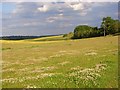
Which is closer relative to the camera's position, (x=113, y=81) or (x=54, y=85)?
(x=54, y=85)

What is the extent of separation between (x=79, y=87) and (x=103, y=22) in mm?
142398

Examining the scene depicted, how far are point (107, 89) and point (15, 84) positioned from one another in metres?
6.43

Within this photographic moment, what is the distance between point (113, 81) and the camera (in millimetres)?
19266

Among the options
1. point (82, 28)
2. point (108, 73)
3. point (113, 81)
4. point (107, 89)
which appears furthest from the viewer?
point (82, 28)

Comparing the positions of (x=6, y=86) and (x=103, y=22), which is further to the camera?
(x=103, y=22)

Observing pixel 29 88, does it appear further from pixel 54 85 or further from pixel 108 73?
pixel 108 73

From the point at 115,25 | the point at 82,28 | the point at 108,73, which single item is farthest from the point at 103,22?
the point at 108,73

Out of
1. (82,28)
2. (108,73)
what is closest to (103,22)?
(82,28)

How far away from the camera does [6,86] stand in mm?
19078

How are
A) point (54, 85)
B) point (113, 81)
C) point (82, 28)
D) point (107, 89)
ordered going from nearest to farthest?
point (107, 89), point (54, 85), point (113, 81), point (82, 28)

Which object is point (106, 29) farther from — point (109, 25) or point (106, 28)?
point (109, 25)

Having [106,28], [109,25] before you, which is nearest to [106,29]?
[106,28]

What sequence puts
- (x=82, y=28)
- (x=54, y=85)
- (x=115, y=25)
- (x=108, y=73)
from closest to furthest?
(x=54, y=85), (x=108, y=73), (x=115, y=25), (x=82, y=28)

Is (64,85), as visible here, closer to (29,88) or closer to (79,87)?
(79,87)
